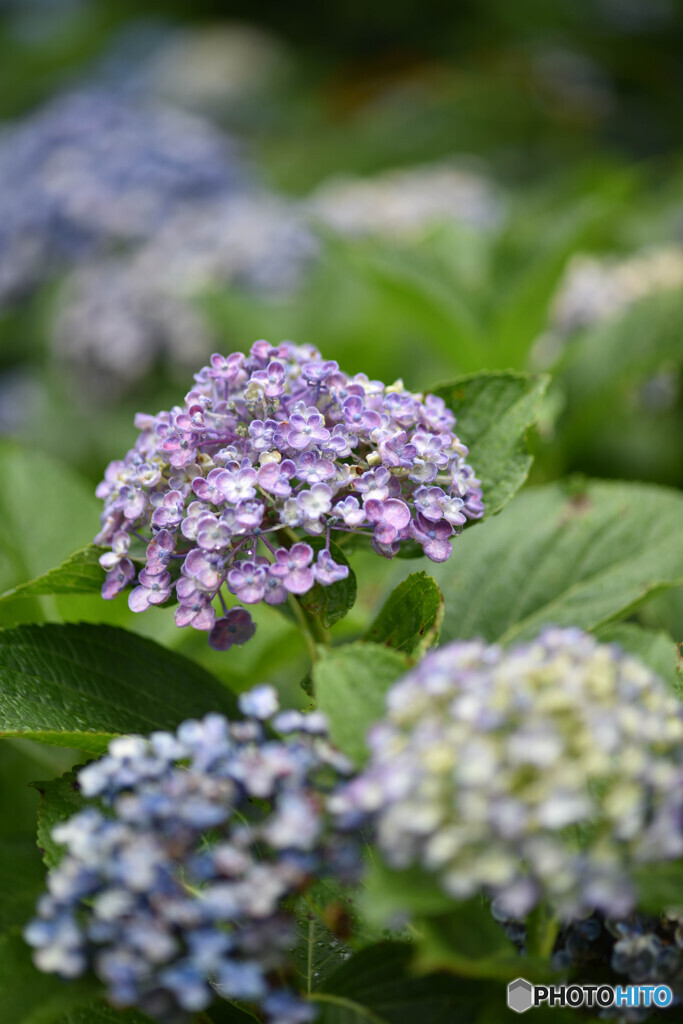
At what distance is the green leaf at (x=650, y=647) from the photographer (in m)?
0.97

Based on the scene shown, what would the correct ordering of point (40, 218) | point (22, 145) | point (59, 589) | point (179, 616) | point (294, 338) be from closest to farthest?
point (179, 616), point (59, 589), point (294, 338), point (40, 218), point (22, 145)

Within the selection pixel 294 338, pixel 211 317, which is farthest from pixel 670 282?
pixel 211 317

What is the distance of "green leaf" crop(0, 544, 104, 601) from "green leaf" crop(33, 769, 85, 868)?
214mm

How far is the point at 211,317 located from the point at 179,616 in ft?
6.24

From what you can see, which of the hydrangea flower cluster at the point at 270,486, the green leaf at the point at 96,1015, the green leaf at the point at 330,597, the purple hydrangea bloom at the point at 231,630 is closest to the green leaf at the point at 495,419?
the hydrangea flower cluster at the point at 270,486

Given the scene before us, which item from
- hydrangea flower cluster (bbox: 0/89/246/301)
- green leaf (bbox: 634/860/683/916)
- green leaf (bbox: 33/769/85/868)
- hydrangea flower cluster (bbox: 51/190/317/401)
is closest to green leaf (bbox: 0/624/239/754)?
green leaf (bbox: 33/769/85/868)

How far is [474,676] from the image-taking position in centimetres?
74

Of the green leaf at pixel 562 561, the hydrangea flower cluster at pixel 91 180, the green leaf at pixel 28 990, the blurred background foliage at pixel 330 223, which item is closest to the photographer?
the green leaf at pixel 28 990

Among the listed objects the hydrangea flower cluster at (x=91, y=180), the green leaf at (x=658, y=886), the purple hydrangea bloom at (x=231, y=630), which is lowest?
the green leaf at (x=658, y=886)

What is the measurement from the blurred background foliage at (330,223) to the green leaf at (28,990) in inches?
21.8

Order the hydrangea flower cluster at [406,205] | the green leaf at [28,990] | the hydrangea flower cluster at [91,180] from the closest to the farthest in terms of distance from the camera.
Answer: the green leaf at [28,990] < the hydrangea flower cluster at [406,205] < the hydrangea flower cluster at [91,180]

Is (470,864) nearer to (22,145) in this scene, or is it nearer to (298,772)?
(298,772)

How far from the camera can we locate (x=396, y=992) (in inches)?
33.9

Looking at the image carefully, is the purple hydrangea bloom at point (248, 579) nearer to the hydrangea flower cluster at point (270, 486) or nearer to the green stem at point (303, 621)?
the hydrangea flower cluster at point (270, 486)
